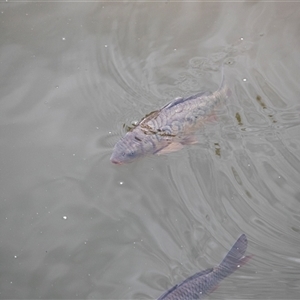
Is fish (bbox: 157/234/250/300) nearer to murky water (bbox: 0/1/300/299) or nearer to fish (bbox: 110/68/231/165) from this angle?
murky water (bbox: 0/1/300/299)

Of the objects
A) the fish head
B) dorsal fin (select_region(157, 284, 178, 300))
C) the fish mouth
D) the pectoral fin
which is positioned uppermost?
the fish head

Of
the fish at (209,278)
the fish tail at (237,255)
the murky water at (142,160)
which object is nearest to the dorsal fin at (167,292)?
the fish at (209,278)

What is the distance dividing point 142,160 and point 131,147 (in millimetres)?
271

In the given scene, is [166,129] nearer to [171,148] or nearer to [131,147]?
[171,148]

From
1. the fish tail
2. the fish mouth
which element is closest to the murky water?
the fish tail

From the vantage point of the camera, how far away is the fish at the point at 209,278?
125 inches

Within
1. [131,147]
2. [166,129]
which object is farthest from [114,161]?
[166,129]

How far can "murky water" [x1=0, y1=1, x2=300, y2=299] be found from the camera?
3623mm

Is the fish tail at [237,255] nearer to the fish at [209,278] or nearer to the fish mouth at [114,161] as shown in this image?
the fish at [209,278]

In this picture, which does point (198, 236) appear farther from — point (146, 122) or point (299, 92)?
point (299, 92)

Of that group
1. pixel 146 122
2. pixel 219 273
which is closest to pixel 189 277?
pixel 219 273

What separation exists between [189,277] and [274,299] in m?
0.66

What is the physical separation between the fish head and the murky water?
0.65 feet

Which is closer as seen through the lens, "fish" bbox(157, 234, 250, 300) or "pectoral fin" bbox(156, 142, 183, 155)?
"fish" bbox(157, 234, 250, 300)
